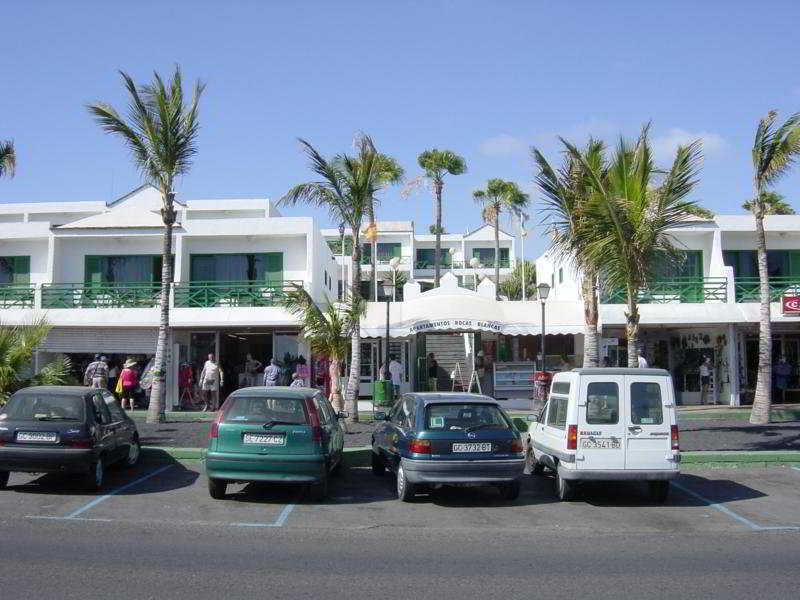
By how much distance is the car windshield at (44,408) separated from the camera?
1110cm

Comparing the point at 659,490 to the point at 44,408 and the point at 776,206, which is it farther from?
the point at 776,206

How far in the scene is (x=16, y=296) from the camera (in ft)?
81.7

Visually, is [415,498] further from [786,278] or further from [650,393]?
[786,278]

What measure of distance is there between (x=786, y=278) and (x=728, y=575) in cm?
2039

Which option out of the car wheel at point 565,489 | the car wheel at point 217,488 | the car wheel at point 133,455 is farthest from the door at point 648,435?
the car wheel at point 133,455

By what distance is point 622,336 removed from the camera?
25.9m

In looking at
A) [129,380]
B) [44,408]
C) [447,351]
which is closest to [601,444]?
[44,408]

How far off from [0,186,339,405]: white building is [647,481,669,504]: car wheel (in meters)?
14.1

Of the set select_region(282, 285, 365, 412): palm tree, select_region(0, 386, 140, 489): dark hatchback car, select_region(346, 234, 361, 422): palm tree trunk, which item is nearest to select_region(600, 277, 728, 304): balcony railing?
select_region(346, 234, 361, 422): palm tree trunk

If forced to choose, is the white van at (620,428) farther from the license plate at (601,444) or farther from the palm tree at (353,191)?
the palm tree at (353,191)

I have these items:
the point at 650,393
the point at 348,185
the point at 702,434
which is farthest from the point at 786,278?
the point at 650,393

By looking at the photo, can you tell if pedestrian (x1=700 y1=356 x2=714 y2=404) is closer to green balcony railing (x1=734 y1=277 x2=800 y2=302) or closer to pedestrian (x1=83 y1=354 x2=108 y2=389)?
green balcony railing (x1=734 y1=277 x2=800 y2=302)

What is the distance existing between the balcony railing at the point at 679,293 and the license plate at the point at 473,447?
14223 mm

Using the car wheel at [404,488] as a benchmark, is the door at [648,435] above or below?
above
